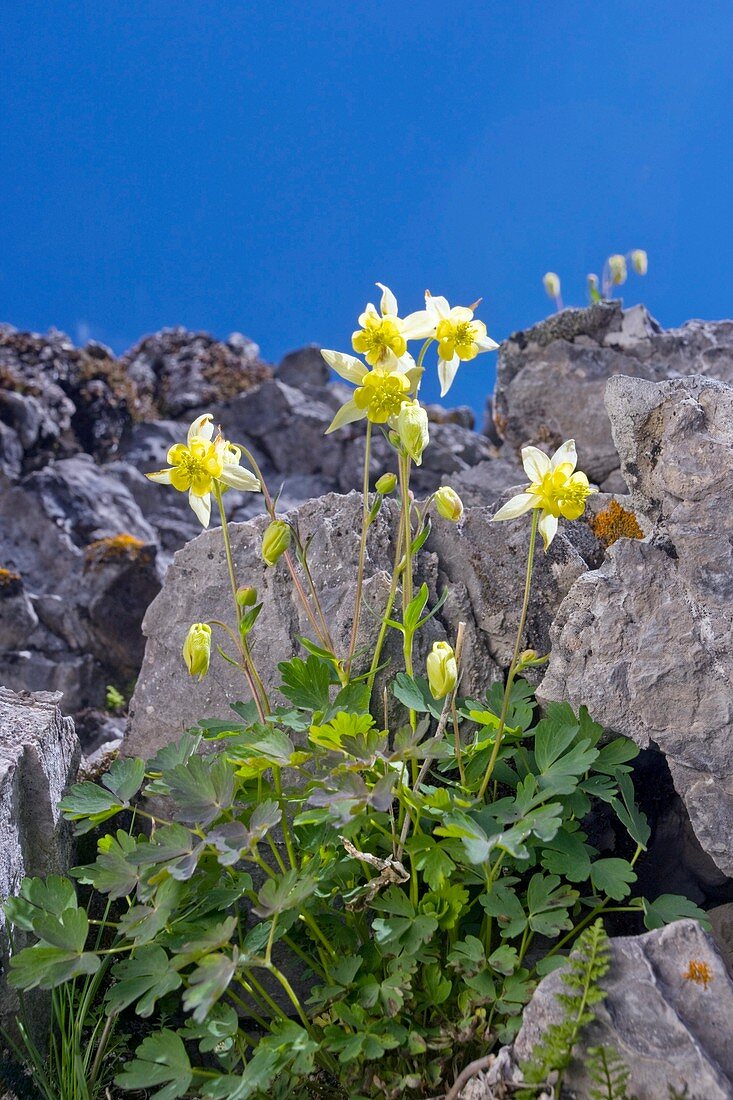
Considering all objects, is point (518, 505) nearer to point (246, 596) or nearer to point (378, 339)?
point (378, 339)

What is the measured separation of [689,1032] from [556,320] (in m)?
4.68

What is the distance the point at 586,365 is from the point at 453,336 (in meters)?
2.99

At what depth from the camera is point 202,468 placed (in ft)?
9.46

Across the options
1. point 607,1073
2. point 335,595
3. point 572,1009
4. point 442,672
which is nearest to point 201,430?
point 335,595

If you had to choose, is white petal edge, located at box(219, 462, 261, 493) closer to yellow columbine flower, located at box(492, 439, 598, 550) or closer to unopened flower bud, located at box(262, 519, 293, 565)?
unopened flower bud, located at box(262, 519, 293, 565)

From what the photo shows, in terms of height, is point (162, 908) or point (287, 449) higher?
point (287, 449)

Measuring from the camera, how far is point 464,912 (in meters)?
2.50

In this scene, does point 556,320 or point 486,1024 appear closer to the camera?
point 486,1024

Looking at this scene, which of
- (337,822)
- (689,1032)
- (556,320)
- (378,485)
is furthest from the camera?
(556,320)

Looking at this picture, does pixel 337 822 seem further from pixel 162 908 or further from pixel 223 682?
pixel 223 682

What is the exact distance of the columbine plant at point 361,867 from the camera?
2318 millimetres

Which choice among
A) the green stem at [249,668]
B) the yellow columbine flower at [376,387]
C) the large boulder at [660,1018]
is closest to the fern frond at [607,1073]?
the large boulder at [660,1018]

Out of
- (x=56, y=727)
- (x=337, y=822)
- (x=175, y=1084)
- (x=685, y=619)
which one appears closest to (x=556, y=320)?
(x=685, y=619)

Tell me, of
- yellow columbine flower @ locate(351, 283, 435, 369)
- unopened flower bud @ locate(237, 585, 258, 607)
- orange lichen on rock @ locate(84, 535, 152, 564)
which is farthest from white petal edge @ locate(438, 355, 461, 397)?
orange lichen on rock @ locate(84, 535, 152, 564)
